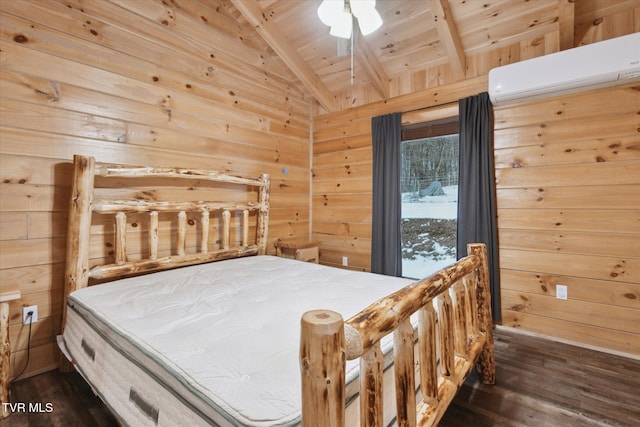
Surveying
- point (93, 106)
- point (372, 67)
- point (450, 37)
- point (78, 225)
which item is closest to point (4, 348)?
point (78, 225)

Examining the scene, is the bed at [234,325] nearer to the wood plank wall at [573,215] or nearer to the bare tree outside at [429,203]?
the wood plank wall at [573,215]

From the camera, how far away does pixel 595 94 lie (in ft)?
7.22

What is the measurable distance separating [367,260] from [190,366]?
2.71 metres

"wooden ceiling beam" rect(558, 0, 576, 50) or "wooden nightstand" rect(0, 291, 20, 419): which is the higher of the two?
"wooden ceiling beam" rect(558, 0, 576, 50)

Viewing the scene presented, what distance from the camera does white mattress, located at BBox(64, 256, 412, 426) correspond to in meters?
0.82

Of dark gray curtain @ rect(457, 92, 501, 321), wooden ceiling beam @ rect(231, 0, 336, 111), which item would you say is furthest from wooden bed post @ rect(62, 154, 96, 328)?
dark gray curtain @ rect(457, 92, 501, 321)

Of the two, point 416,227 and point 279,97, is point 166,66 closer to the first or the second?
point 279,97

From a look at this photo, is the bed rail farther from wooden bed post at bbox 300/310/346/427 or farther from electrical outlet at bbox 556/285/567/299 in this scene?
electrical outlet at bbox 556/285/567/299

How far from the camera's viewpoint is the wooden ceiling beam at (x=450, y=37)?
92.4 inches

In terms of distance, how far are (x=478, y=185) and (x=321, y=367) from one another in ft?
8.24

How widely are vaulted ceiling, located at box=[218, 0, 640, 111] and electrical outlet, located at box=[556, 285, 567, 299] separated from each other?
1.88m

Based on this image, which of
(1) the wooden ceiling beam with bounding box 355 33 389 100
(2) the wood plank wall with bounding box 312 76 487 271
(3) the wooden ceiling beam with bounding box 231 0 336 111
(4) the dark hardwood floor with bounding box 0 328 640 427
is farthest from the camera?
(2) the wood plank wall with bounding box 312 76 487 271

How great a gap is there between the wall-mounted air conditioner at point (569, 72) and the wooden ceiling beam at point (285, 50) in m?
1.82

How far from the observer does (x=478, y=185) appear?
8.52ft
